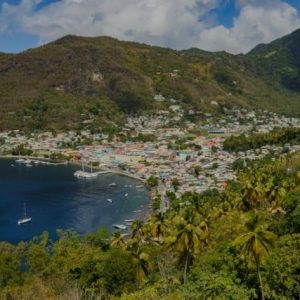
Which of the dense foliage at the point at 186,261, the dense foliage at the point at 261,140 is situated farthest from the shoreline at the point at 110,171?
the dense foliage at the point at 261,140

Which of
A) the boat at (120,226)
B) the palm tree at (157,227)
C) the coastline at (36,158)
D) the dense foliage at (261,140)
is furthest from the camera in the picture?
the coastline at (36,158)

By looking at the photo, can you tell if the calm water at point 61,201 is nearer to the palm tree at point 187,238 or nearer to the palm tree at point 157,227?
the palm tree at point 157,227

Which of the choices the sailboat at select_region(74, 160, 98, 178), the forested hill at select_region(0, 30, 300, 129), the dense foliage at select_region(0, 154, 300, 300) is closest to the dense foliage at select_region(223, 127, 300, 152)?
the sailboat at select_region(74, 160, 98, 178)

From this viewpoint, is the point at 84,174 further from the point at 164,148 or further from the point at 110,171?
the point at 164,148

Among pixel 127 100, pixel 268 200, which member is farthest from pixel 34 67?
pixel 268 200

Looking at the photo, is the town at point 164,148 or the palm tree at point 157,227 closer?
the palm tree at point 157,227

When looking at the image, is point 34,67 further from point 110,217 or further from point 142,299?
point 142,299

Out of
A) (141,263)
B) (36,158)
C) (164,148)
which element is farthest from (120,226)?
(36,158)
